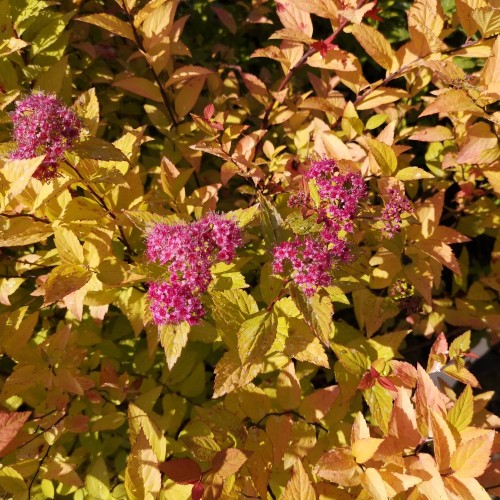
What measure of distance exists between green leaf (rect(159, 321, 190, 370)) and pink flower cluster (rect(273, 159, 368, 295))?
0.28 meters

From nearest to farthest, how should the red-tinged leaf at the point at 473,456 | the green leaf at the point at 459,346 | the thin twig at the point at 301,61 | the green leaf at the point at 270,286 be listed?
the red-tinged leaf at the point at 473,456
the green leaf at the point at 270,286
the green leaf at the point at 459,346
the thin twig at the point at 301,61

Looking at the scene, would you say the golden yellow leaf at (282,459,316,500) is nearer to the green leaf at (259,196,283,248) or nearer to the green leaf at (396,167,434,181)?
the green leaf at (259,196,283,248)

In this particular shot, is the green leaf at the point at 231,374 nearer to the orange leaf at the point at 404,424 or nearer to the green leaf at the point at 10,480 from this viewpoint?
the orange leaf at the point at 404,424

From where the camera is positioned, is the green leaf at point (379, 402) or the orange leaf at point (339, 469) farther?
the green leaf at point (379, 402)

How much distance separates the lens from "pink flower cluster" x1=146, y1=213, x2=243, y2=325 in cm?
104

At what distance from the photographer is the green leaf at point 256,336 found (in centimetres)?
105

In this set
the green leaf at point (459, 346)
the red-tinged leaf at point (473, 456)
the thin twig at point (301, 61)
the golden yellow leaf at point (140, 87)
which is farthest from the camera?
the golden yellow leaf at point (140, 87)

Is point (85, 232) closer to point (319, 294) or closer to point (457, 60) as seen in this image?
point (319, 294)

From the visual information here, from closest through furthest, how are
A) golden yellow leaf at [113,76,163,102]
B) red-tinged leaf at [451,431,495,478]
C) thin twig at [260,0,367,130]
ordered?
red-tinged leaf at [451,431,495,478]
thin twig at [260,0,367,130]
golden yellow leaf at [113,76,163,102]

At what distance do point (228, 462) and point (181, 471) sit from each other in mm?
125

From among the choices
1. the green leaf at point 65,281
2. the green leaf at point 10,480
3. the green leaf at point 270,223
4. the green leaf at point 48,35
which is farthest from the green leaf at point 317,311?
the green leaf at point 48,35

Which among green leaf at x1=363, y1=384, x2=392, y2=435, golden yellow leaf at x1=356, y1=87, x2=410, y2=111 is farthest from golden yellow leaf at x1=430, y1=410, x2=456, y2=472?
golden yellow leaf at x1=356, y1=87, x2=410, y2=111

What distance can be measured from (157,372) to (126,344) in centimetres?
18

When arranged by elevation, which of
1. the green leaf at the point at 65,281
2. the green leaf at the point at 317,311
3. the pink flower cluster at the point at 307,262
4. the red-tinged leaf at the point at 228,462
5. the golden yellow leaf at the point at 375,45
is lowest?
the red-tinged leaf at the point at 228,462
